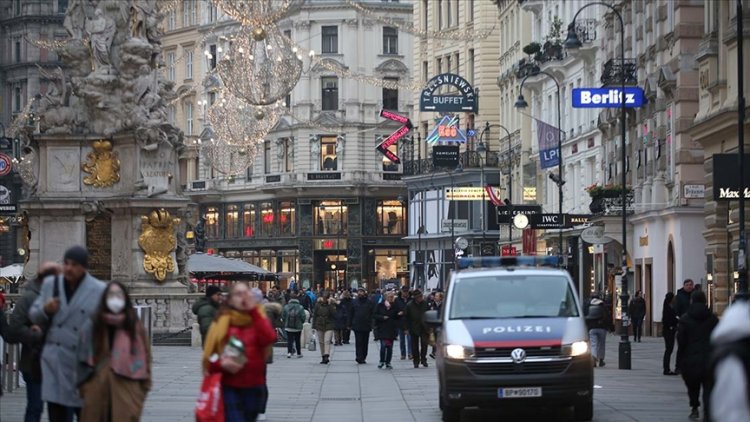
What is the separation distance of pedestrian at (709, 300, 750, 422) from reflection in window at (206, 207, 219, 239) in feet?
349

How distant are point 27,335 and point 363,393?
13.9 metres

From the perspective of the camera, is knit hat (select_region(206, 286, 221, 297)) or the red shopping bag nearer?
the red shopping bag

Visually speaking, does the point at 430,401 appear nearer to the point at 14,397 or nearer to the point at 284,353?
the point at 14,397

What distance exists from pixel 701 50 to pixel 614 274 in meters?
16.9

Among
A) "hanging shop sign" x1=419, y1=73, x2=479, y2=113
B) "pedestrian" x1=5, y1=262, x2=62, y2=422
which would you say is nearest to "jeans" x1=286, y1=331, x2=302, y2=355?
"pedestrian" x1=5, y1=262, x2=62, y2=422

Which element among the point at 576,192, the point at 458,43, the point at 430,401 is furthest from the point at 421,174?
the point at 430,401

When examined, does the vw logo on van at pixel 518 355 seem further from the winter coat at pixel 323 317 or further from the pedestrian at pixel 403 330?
the winter coat at pixel 323 317

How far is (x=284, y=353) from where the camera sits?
45.9 metres

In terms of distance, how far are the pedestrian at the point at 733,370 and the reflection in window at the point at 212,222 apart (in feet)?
349

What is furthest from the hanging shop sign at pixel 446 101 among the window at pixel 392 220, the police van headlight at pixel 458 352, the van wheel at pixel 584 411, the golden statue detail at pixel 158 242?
the police van headlight at pixel 458 352

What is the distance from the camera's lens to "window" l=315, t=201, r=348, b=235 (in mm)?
107562

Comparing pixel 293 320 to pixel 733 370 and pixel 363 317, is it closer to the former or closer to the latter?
pixel 363 317

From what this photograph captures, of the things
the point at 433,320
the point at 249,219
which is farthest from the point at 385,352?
the point at 249,219

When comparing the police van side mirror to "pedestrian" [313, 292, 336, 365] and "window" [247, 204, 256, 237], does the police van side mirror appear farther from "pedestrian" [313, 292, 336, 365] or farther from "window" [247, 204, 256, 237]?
"window" [247, 204, 256, 237]
